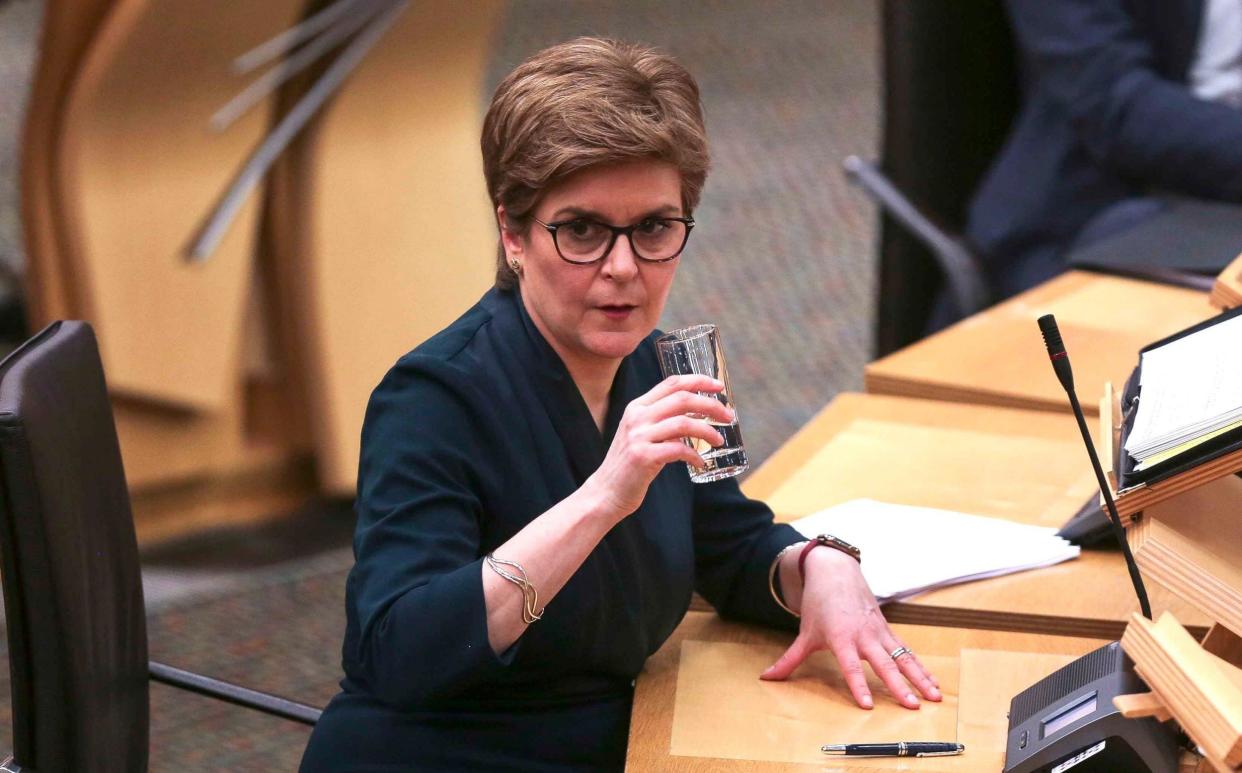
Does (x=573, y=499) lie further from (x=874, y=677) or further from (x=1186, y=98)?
(x=1186, y=98)

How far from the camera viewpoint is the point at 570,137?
136 centimetres

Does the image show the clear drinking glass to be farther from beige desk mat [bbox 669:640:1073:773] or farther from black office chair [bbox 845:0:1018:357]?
black office chair [bbox 845:0:1018:357]

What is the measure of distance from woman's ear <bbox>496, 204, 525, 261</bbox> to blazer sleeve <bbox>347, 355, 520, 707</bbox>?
132 mm

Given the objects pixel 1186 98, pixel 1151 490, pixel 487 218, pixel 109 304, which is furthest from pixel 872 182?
pixel 1151 490

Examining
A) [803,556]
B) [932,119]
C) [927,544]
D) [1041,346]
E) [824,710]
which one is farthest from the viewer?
[932,119]

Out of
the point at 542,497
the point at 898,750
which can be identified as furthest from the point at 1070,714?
the point at 542,497

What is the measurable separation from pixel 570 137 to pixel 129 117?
2075mm

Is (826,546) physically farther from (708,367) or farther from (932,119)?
(932,119)

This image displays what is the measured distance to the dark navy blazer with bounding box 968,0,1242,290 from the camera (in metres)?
2.83

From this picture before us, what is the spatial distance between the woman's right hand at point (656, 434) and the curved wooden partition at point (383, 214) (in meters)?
2.29

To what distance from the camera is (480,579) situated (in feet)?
4.22

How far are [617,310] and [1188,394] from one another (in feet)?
1.59

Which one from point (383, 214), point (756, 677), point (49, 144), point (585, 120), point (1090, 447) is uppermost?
point (585, 120)

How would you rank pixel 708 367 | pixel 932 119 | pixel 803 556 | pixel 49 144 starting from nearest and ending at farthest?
1. pixel 708 367
2. pixel 803 556
3. pixel 932 119
4. pixel 49 144
